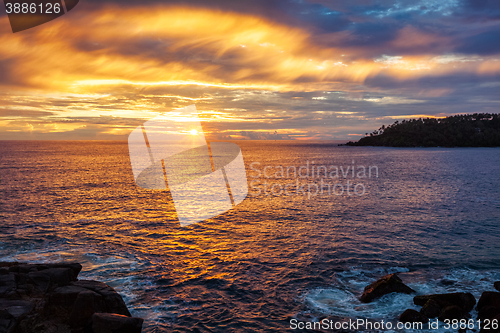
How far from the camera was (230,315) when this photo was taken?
14844mm

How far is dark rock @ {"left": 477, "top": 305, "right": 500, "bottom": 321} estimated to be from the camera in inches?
527

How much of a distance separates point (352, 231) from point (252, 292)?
15.7 meters

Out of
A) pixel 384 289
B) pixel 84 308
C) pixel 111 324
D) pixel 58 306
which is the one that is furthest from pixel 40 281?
pixel 384 289

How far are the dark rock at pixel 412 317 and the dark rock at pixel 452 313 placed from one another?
77cm

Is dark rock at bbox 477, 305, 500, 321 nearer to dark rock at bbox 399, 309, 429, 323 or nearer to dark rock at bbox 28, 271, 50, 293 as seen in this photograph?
dark rock at bbox 399, 309, 429, 323

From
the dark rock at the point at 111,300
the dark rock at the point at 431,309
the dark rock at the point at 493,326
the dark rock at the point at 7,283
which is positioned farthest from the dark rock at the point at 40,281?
the dark rock at the point at 493,326

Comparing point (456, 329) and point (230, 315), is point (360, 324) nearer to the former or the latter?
point (456, 329)

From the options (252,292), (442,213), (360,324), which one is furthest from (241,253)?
(442,213)

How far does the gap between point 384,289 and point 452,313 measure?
3.24 metres

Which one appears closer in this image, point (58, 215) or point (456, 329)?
point (456, 329)

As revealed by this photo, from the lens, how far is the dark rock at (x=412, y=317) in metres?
14.0

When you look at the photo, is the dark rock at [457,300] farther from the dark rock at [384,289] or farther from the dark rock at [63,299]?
the dark rock at [63,299]

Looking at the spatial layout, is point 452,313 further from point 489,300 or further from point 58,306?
point 58,306

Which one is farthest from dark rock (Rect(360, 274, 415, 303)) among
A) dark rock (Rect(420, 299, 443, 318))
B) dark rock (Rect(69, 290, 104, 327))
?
dark rock (Rect(69, 290, 104, 327))
